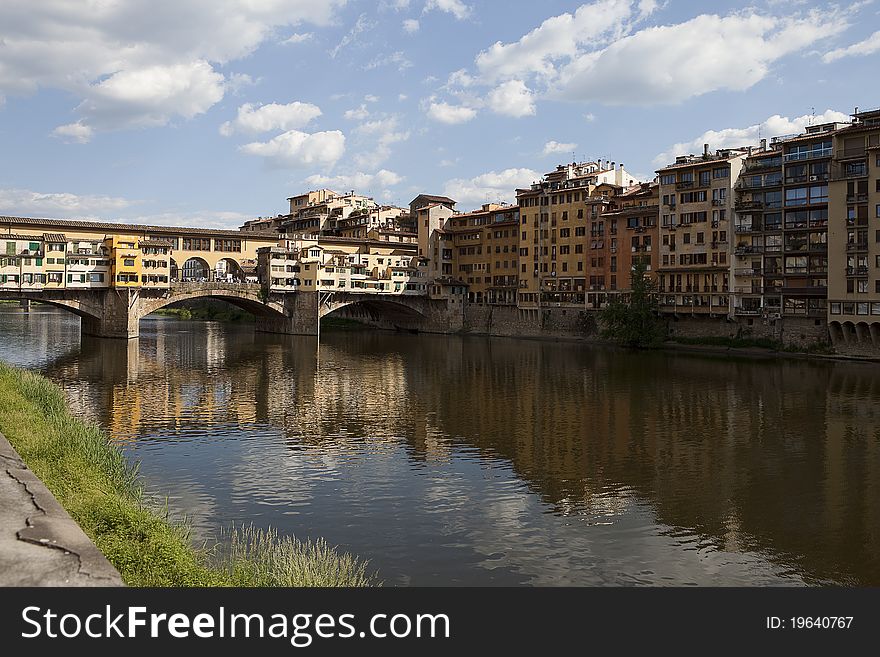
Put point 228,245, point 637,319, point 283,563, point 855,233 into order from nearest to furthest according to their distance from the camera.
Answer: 1. point 283,563
2. point 855,233
3. point 637,319
4. point 228,245

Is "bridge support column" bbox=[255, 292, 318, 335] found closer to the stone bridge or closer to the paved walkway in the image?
the stone bridge

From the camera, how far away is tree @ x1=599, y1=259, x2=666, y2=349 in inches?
2943

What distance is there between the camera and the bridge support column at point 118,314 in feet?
255

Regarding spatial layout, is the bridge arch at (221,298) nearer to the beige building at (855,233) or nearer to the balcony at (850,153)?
the beige building at (855,233)

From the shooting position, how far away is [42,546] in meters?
11.4

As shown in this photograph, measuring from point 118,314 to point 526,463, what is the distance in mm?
61931

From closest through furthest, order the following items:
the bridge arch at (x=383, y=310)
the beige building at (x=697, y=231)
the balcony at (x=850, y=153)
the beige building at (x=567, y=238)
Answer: the balcony at (x=850, y=153), the beige building at (x=697, y=231), the beige building at (x=567, y=238), the bridge arch at (x=383, y=310)

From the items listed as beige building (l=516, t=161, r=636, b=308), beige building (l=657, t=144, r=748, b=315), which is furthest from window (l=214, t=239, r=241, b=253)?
beige building (l=657, t=144, r=748, b=315)

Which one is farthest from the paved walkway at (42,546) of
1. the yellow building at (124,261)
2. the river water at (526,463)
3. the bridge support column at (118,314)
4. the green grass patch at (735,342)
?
the bridge support column at (118,314)

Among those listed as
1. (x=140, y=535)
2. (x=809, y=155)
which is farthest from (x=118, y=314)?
(x=140, y=535)

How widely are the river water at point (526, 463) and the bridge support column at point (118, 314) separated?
794 inches

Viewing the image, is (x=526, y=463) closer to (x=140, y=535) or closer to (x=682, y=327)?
(x=140, y=535)
